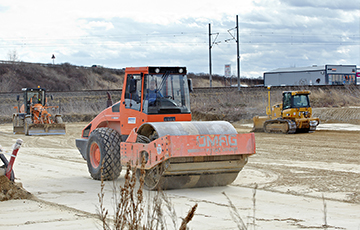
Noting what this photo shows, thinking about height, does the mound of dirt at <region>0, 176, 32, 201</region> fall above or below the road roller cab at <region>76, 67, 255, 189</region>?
below

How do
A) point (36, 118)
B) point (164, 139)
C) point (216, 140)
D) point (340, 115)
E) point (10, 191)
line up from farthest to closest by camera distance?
point (340, 115), point (36, 118), point (216, 140), point (164, 139), point (10, 191)

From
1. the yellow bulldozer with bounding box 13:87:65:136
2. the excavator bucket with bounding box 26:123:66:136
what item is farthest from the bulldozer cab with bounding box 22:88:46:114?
the excavator bucket with bounding box 26:123:66:136

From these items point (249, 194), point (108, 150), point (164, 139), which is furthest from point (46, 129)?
point (249, 194)

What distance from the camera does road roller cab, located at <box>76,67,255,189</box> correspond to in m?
8.40

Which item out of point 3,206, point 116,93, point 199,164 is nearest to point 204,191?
point 199,164

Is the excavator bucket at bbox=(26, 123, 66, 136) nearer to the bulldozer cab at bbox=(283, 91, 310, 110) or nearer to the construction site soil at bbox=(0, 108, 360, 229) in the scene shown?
the construction site soil at bbox=(0, 108, 360, 229)

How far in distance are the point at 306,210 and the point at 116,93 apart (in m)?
38.3

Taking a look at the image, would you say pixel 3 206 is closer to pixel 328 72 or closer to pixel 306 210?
pixel 306 210

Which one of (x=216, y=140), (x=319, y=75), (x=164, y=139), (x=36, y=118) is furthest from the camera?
(x=319, y=75)

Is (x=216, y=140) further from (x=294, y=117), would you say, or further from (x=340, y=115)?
(x=340, y=115)

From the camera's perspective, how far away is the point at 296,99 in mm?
24094

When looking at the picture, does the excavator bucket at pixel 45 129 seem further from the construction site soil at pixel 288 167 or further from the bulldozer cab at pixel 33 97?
the bulldozer cab at pixel 33 97

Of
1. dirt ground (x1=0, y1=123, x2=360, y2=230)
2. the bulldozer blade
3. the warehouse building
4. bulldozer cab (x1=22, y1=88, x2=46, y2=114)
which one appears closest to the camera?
dirt ground (x1=0, y1=123, x2=360, y2=230)

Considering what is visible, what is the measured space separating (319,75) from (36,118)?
38.1 meters
